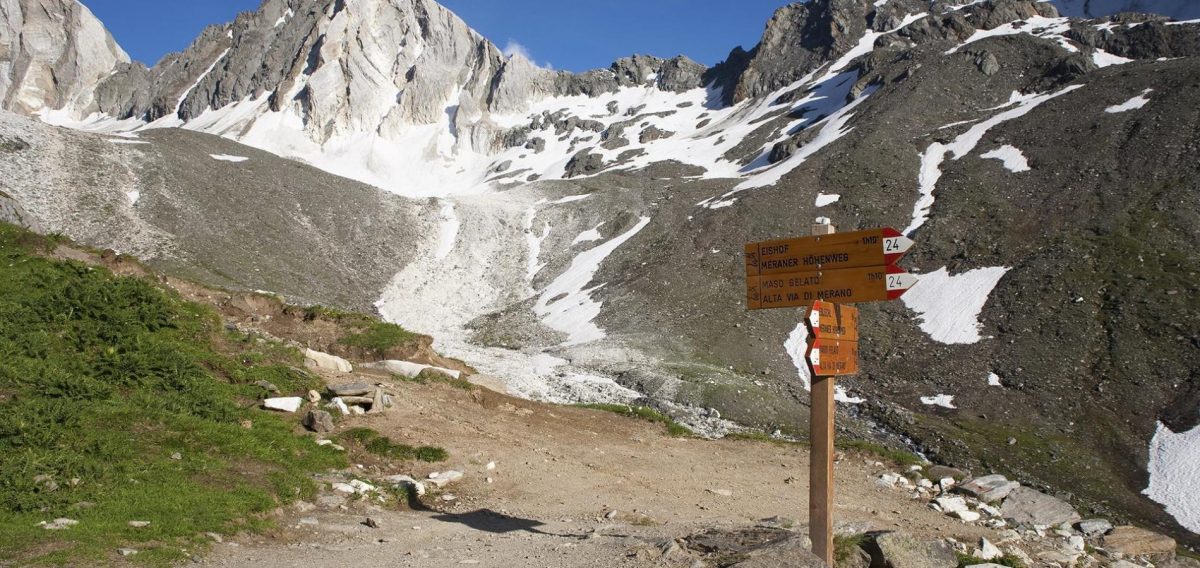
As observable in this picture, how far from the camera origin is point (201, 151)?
6925 centimetres

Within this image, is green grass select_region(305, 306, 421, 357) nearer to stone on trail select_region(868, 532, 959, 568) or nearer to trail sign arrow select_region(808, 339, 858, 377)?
stone on trail select_region(868, 532, 959, 568)

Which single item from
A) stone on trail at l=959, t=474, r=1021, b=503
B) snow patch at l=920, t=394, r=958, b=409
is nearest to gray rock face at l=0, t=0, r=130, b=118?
snow patch at l=920, t=394, r=958, b=409

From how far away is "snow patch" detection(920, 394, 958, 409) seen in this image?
32.2 meters

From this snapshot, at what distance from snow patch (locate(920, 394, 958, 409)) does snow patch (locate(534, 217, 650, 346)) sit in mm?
19737

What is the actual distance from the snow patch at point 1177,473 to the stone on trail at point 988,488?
1268 cm

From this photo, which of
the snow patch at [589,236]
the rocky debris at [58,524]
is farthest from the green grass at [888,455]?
the snow patch at [589,236]

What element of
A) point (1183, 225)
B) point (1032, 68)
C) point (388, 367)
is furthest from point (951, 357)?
point (1032, 68)

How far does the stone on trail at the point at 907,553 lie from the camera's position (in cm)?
951

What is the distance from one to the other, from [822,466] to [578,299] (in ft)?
146

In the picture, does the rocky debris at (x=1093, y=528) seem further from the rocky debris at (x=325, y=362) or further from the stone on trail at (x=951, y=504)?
the rocky debris at (x=325, y=362)

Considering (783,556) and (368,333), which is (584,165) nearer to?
(368,333)

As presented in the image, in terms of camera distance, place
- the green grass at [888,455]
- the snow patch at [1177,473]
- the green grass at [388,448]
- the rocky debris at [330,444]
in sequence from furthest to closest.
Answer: the snow patch at [1177,473] → the green grass at [888,455] → the green grass at [388,448] → the rocky debris at [330,444]

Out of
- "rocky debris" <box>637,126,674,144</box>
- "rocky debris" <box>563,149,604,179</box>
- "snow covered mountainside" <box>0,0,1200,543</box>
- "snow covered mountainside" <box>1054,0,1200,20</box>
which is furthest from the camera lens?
"snow covered mountainside" <box>1054,0,1200,20</box>

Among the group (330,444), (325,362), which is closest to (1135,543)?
(330,444)
